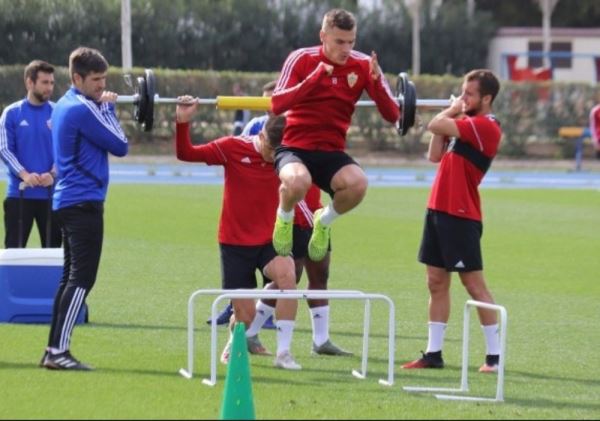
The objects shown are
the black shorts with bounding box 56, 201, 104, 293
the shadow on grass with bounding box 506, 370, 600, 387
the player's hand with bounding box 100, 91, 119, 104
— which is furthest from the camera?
the shadow on grass with bounding box 506, 370, 600, 387

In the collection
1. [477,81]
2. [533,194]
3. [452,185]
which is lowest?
[533,194]

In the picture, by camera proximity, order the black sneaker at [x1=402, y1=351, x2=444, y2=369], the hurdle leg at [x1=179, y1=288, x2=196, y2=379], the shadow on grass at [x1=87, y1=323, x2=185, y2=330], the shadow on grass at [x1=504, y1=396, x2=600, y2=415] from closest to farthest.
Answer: the shadow on grass at [x1=504, y1=396, x2=600, y2=415] < the hurdle leg at [x1=179, y1=288, x2=196, y2=379] < the black sneaker at [x1=402, y1=351, x2=444, y2=369] < the shadow on grass at [x1=87, y1=323, x2=185, y2=330]

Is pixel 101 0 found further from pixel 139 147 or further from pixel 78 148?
pixel 78 148

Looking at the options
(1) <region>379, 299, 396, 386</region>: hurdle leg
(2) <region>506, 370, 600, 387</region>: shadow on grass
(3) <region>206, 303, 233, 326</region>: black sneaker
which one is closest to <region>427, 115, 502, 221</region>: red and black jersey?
(2) <region>506, 370, 600, 387</region>: shadow on grass

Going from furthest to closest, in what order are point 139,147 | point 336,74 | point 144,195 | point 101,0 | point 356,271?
point 101,0
point 139,147
point 144,195
point 356,271
point 336,74

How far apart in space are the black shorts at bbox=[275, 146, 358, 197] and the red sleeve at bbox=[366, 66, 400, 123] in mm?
464

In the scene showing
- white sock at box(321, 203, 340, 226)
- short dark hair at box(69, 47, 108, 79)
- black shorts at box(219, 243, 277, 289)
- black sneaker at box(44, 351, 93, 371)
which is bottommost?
black sneaker at box(44, 351, 93, 371)

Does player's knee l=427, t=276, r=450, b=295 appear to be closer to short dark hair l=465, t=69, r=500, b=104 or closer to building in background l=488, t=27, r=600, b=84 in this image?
short dark hair l=465, t=69, r=500, b=104

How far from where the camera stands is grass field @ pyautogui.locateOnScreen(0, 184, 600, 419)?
30.1 feet

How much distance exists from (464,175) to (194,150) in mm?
2054

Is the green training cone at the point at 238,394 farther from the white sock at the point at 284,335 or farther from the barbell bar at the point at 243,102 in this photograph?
the barbell bar at the point at 243,102

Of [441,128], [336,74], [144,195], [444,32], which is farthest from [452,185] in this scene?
[444,32]

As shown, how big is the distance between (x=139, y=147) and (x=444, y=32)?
25.0 m

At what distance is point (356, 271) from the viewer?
59.1 ft
